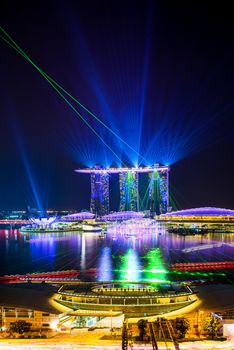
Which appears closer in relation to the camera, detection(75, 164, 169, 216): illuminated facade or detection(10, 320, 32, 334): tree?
detection(10, 320, 32, 334): tree

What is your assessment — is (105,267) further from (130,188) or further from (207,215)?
(130,188)

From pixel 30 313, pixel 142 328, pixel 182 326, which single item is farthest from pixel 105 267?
pixel 142 328

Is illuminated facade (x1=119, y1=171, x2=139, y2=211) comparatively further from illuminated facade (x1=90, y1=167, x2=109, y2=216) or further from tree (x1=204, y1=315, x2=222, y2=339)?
tree (x1=204, y1=315, x2=222, y2=339)

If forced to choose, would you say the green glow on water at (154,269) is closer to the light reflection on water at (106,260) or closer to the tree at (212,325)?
the light reflection on water at (106,260)

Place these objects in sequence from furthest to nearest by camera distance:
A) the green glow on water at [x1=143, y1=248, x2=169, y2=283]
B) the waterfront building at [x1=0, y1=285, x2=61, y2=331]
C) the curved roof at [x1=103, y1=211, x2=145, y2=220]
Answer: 1. the curved roof at [x1=103, y1=211, x2=145, y2=220]
2. the green glow on water at [x1=143, y1=248, x2=169, y2=283]
3. the waterfront building at [x1=0, y1=285, x2=61, y2=331]

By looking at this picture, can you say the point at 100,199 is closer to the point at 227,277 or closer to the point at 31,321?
the point at 227,277

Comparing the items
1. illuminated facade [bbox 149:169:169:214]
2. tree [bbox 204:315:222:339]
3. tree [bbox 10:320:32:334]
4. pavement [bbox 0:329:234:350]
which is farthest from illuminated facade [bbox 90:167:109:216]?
pavement [bbox 0:329:234:350]
